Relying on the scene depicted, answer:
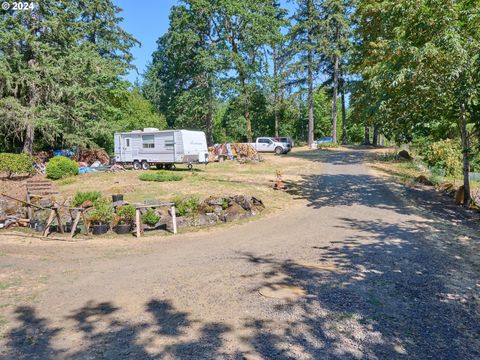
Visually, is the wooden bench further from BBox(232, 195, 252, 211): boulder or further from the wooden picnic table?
BBox(232, 195, 252, 211): boulder

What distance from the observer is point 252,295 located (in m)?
5.96

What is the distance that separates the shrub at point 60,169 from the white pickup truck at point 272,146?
1750 cm

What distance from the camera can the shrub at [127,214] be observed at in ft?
38.9

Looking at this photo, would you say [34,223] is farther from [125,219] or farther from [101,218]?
[125,219]

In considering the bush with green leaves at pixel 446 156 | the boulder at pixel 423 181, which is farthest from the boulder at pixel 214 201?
the bush with green leaves at pixel 446 156

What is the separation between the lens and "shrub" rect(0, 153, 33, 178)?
74.9 ft

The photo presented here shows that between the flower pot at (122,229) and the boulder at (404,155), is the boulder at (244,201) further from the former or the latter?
the boulder at (404,155)

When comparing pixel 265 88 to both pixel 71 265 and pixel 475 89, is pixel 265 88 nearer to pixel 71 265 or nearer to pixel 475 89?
pixel 475 89

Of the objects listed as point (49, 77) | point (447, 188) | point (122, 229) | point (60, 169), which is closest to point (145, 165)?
point (60, 169)

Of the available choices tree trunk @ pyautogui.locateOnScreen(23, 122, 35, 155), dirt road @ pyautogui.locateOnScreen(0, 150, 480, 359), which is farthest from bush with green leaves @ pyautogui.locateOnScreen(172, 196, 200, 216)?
tree trunk @ pyautogui.locateOnScreen(23, 122, 35, 155)

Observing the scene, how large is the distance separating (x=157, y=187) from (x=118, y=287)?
461 inches

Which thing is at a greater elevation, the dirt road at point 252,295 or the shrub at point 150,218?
the shrub at point 150,218

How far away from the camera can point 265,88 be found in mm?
42406

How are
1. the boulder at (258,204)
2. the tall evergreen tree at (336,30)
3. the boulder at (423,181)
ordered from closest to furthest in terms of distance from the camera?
the boulder at (258,204) → the boulder at (423,181) → the tall evergreen tree at (336,30)
